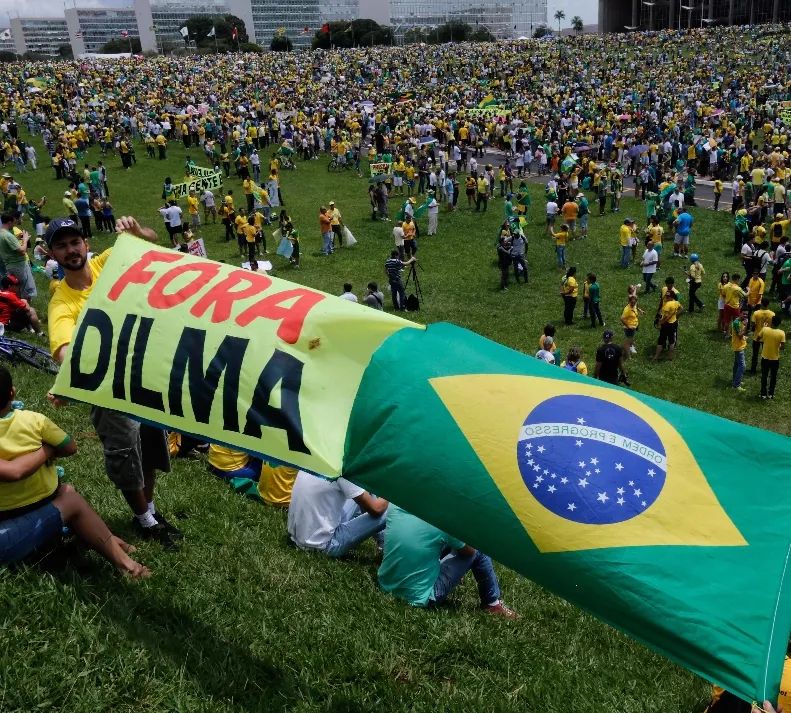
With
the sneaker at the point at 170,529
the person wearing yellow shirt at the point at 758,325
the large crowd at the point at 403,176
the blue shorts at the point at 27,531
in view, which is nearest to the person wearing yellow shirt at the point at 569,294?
the large crowd at the point at 403,176

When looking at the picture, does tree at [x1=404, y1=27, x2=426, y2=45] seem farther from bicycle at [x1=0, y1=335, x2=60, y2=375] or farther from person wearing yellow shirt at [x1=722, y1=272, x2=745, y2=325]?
bicycle at [x1=0, y1=335, x2=60, y2=375]

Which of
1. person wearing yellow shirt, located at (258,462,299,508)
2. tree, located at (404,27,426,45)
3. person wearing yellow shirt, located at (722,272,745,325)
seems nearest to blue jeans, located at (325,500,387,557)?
person wearing yellow shirt, located at (258,462,299,508)

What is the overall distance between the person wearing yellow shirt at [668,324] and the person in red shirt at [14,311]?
40.8 feet

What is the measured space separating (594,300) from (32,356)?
12.0 m

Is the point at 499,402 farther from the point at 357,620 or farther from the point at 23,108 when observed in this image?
the point at 23,108

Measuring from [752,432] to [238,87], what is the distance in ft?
192

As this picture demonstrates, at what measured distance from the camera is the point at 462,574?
5191 mm

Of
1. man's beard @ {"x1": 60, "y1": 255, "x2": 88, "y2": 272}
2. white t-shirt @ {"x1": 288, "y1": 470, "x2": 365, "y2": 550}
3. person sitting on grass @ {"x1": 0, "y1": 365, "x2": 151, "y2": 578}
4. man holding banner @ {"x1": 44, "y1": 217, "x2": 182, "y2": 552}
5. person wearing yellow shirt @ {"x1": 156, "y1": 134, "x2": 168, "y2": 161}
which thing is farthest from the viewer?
person wearing yellow shirt @ {"x1": 156, "y1": 134, "x2": 168, "y2": 161}

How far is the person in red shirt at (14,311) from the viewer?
12023mm

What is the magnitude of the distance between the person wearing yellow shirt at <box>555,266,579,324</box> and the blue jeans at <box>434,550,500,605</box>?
39.0 feet

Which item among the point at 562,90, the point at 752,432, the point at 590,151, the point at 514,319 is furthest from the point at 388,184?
the point at 752,432

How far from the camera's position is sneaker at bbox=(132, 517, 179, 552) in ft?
16.8

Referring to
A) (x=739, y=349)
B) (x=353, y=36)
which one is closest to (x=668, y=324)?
(x=739, y=349)

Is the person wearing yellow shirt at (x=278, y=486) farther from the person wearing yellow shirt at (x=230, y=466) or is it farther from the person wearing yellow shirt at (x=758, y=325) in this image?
the person wearing yellow shirt at (x=758, y=325)
